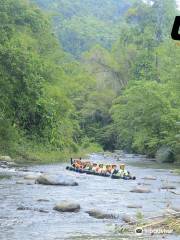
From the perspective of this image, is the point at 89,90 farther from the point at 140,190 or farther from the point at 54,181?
the point at 140,190

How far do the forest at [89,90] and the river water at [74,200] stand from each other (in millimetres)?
10523

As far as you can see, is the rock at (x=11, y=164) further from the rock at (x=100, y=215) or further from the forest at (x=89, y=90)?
the rock at (x=100, y=215)

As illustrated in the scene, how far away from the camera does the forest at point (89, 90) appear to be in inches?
1219

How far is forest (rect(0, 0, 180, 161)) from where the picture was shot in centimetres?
3097

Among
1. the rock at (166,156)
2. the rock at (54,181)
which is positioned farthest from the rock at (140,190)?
the rock at (166,156)

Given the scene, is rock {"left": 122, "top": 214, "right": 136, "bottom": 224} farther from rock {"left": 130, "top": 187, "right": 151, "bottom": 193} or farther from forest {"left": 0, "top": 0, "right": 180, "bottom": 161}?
forest {"left": 0, "top": 0, "right": 180, "bottom": 161}

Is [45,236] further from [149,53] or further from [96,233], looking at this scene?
[149,53]

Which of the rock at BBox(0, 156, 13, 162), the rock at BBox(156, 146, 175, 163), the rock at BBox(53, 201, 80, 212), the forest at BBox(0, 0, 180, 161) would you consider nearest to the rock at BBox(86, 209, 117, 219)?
the rock at BBox(53, 201, 80, 212)

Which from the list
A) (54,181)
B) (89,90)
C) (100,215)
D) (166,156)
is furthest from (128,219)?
(89,90)

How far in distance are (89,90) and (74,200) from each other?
41551 mm

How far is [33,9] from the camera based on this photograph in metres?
53.6

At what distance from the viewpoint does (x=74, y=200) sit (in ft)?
49.3

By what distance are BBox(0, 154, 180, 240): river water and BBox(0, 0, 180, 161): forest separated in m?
10.5

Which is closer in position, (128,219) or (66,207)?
(128,219)
